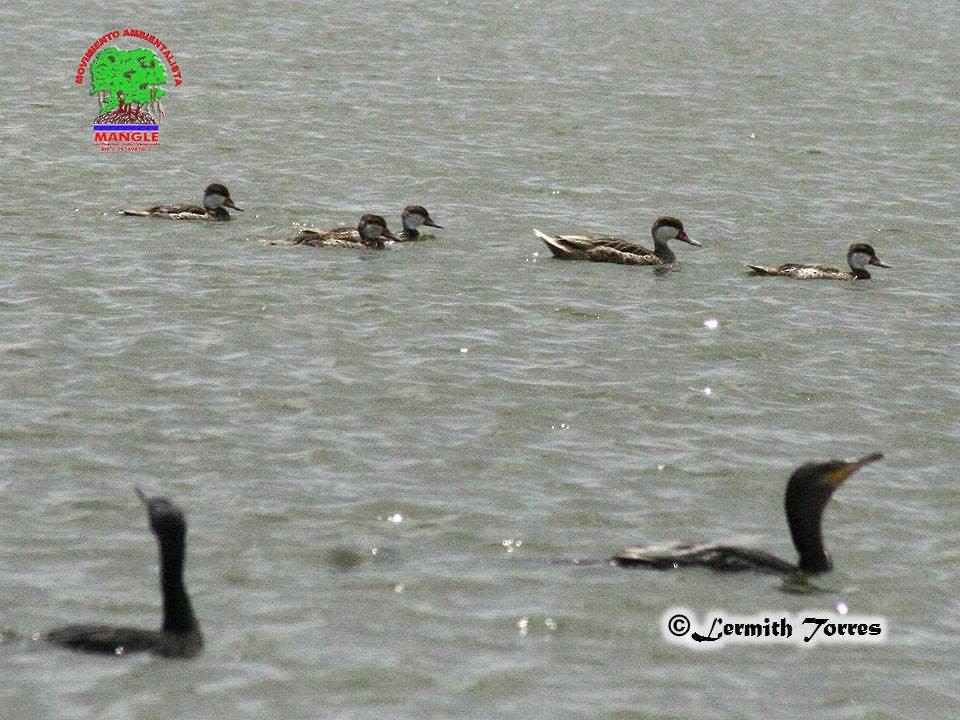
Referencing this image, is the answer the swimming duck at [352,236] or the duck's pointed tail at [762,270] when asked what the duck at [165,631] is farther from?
the duck's pointed tail at [762,270]

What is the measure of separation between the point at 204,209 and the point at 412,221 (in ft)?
8.92

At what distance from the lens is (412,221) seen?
24.0 m

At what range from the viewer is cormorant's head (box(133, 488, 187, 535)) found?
35.9 ft

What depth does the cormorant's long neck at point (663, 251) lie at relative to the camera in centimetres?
2348

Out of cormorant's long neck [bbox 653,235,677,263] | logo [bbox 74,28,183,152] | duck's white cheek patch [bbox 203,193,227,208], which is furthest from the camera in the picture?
logo [bbox 74,28,183,152]

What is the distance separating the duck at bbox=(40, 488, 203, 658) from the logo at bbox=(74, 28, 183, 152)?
19331mm

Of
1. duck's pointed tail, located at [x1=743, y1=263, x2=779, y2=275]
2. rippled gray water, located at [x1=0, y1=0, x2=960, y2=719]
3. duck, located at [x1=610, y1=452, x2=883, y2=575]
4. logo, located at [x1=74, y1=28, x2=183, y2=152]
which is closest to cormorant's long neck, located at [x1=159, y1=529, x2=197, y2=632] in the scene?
rippled gray water, located at [x1=0, y1=0, x2=960, y2=719]

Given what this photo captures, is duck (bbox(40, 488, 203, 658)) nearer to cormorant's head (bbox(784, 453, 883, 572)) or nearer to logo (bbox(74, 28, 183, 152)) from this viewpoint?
cormorant's head (bbox(784, 453, 883, 572))

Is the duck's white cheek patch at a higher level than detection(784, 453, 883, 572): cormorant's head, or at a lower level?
lower

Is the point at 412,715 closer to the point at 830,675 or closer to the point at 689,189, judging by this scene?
the point at 830,675

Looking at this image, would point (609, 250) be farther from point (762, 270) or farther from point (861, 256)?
point (861, 256)

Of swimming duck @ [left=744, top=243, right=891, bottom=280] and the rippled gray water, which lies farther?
swimming duck @ [left=744, top=243, right=891, bottom=280]

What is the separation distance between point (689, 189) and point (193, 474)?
591 inches

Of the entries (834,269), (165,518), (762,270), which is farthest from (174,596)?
(834,269)
